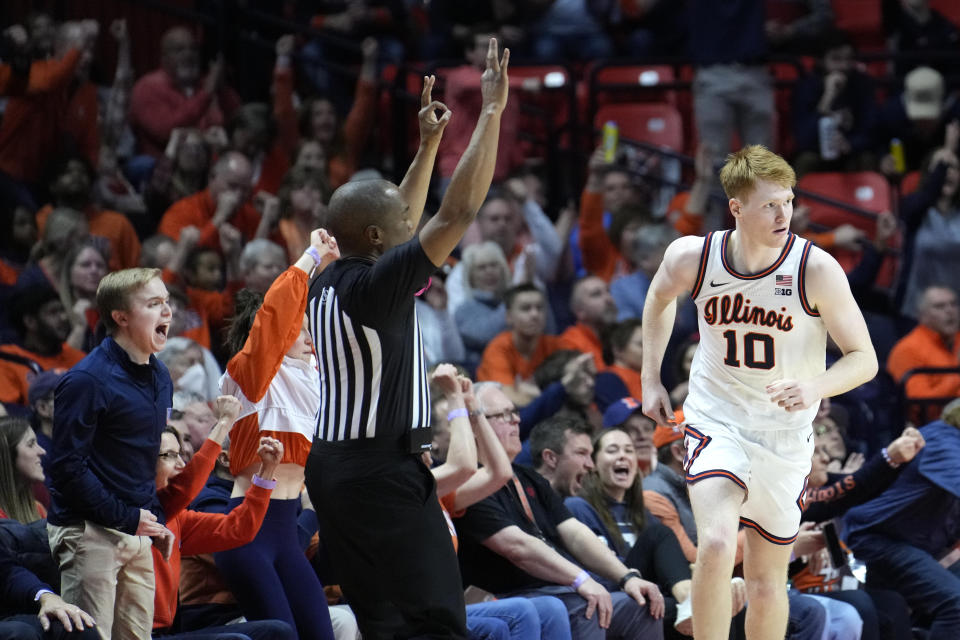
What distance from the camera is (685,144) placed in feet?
41.8

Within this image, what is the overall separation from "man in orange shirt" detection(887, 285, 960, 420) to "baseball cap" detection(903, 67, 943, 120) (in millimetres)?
2155

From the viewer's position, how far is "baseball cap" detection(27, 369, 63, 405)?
22.1ft

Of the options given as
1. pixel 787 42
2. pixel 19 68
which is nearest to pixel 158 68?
pixel 19 68

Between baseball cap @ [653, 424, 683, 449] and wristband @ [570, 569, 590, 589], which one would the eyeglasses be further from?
baseball cap @ [653, 424, 683, 449]

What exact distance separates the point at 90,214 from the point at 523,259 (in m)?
2.95

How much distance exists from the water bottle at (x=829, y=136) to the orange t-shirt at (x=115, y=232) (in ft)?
18.1

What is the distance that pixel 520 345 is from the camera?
9.23 meters

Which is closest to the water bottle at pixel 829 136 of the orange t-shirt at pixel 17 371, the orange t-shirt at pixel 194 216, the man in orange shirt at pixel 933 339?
the man in orange shirt at pixel 933 339

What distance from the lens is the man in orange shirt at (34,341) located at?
25.1 ft

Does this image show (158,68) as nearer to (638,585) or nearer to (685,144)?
(685,144)

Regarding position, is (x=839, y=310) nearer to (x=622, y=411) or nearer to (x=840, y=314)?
(x=840, y=314)

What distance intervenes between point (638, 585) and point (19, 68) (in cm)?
588

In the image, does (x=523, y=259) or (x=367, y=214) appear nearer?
(x=367, y=214)

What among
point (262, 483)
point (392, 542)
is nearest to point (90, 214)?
point (262, 483)
